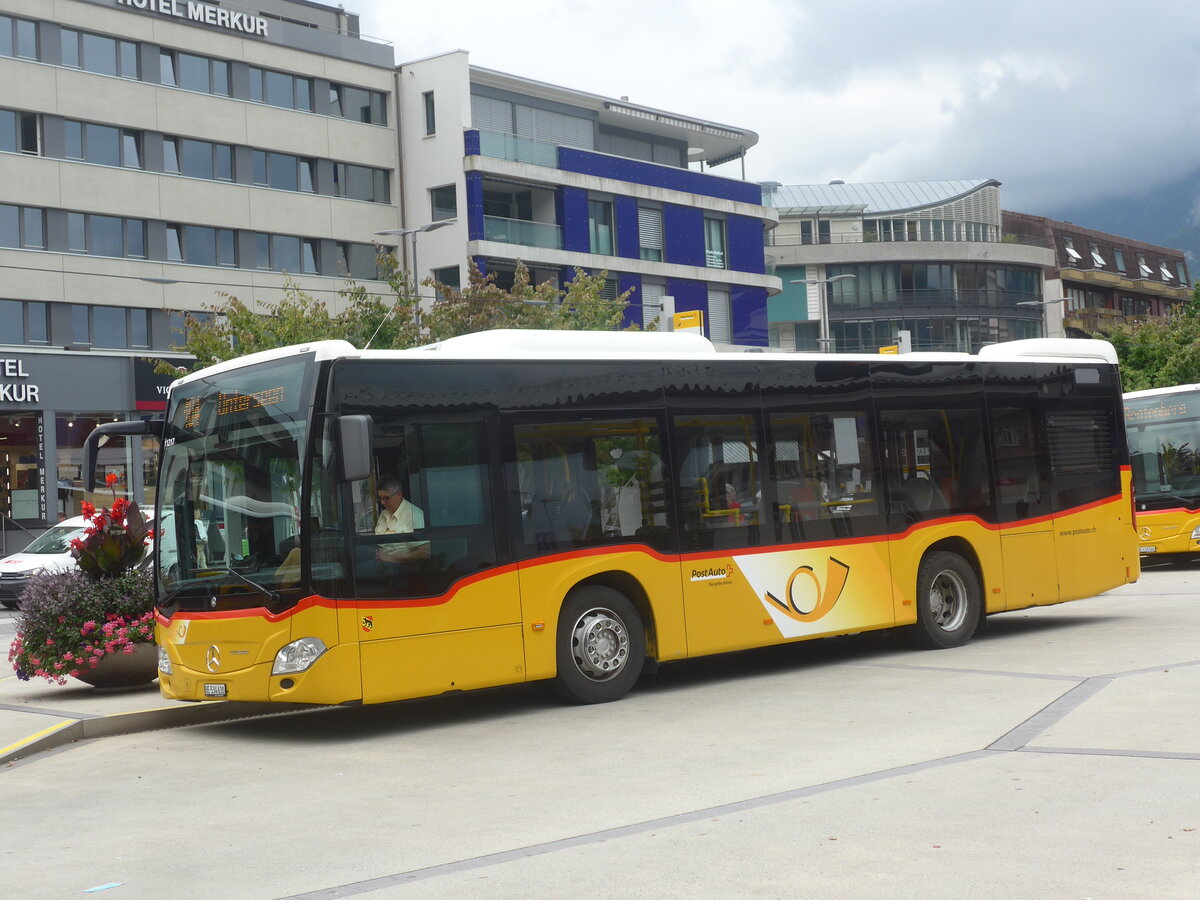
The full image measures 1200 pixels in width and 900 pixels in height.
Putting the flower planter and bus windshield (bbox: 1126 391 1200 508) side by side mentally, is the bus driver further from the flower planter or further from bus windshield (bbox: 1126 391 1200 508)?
bus windshield (bbox: 1126 391 1200 508)

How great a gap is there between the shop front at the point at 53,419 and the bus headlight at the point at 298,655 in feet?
103

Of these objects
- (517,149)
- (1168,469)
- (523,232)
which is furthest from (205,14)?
(1168,469)

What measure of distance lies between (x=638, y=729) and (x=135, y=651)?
210 inches

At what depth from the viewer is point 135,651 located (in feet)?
44.4

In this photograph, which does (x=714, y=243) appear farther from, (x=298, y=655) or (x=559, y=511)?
(x=298, y=655)

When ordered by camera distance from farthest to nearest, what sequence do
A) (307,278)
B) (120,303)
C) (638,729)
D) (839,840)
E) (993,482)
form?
(307,278)
(120,303)
(993,482)
(638,729)
(839,840)

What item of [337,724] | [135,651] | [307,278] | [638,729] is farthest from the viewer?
[307,278]

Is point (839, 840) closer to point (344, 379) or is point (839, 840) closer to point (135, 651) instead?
point (344, 379)

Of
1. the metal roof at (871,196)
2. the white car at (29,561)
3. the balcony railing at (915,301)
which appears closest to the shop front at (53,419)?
the white car at (29,561)

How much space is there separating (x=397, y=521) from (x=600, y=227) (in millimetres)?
41967

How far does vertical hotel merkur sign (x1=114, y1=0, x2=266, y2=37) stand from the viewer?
143ft

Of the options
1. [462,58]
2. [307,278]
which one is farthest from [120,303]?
[462,58]

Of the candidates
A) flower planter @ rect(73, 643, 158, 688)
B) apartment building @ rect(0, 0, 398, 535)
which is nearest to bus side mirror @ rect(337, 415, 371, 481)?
flower planter @ rect(73, 643, 158, 688)

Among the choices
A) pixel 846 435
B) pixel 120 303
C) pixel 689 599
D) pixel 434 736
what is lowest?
pixel 434 736
